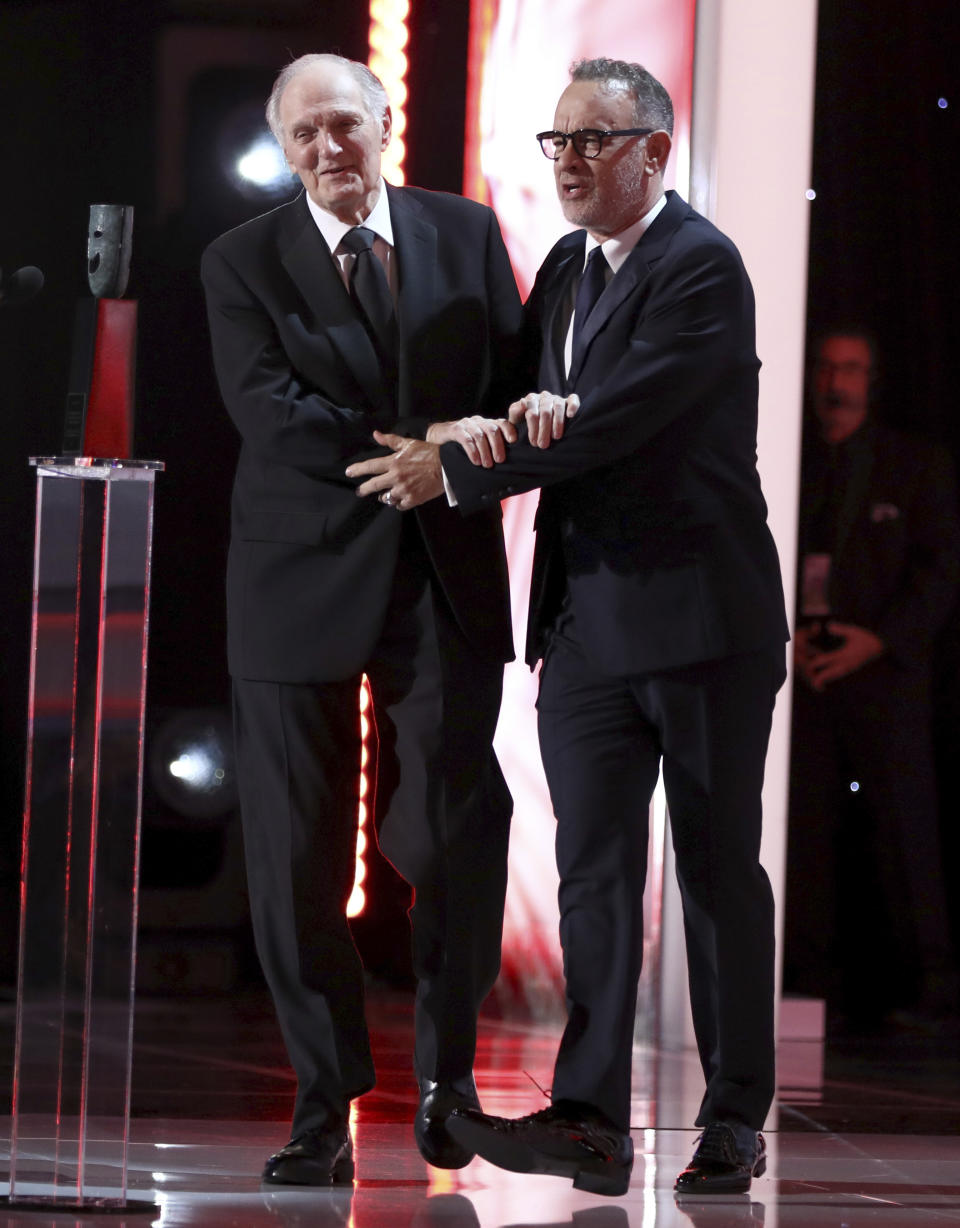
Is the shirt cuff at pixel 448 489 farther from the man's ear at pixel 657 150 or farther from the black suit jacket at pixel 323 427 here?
the man's ear at pixel 657 150

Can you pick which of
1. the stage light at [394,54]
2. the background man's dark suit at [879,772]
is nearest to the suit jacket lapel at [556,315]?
the stage light at [394,54]

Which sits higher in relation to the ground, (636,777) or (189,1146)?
(636,777)

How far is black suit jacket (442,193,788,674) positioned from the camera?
91.2 inches

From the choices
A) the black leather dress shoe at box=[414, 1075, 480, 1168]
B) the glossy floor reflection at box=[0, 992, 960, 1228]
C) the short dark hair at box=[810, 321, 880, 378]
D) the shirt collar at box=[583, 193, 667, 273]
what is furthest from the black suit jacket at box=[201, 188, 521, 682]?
the short dark hair at box=[810, 321, 880, 378]

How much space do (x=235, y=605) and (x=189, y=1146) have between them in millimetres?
862

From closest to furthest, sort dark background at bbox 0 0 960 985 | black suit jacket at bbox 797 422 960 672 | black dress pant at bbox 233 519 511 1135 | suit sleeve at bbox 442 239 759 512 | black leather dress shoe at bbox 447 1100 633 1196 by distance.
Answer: black leather dress shoe at bbox 447 1100 633 1196
suit sleeve at bbox 442 239 759 512
black dress pant at bbox 233 519 511 1135
dark background at bbox 0 0 960 985
black suit jacket at bbox 797 422 960 672

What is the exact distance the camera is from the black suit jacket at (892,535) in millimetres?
3941

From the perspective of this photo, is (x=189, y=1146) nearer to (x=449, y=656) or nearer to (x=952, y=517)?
(x=449, y=656)

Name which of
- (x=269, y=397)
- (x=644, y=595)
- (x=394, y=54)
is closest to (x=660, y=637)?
(x=644, y=595)

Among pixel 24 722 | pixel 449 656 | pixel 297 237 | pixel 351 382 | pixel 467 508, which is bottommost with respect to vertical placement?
pixel 24 722

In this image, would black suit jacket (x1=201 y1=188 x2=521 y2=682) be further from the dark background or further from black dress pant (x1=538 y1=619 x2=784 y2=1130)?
the dark background

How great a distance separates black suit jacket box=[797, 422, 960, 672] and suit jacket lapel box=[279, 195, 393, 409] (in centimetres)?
176

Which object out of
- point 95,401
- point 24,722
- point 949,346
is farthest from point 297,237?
point 949,346

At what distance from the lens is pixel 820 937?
397 cm
